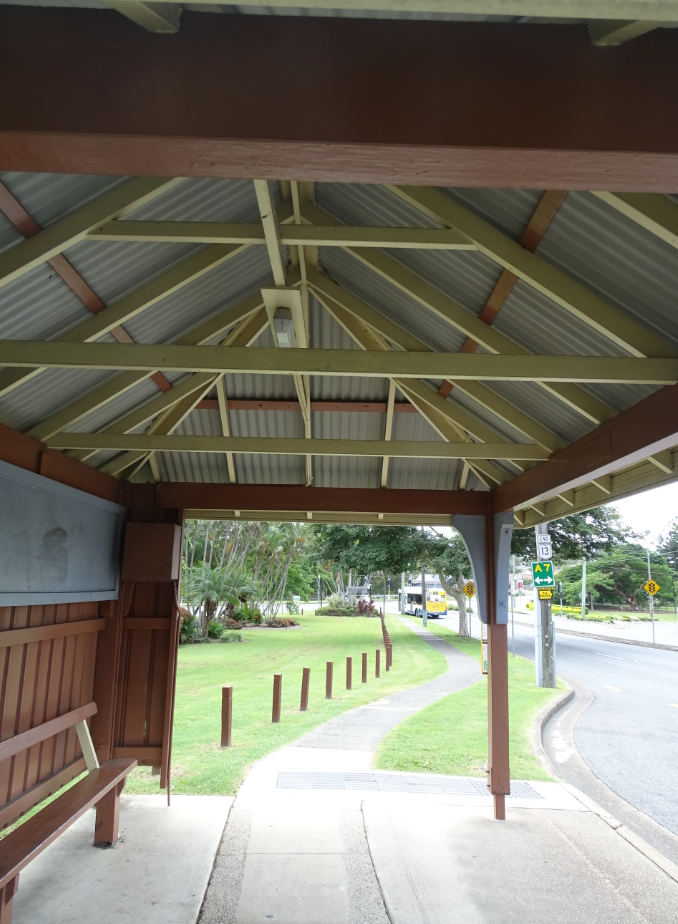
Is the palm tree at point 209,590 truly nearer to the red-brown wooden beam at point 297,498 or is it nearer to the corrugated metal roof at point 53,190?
the red-brown wooden beam at point 297,498

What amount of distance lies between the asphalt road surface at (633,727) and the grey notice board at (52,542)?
248 inches

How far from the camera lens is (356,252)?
4.74 metres

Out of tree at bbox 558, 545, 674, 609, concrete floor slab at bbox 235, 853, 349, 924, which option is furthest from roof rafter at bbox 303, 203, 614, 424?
tree at bbox 558, 545, 674, 609

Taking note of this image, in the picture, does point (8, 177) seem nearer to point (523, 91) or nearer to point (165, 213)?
point (165, 213)

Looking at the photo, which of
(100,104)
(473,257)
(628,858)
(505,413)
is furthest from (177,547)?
(100,104)

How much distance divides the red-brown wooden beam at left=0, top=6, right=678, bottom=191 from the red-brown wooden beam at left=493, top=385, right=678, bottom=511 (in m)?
2.21

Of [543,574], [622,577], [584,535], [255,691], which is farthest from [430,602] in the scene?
[543,574]

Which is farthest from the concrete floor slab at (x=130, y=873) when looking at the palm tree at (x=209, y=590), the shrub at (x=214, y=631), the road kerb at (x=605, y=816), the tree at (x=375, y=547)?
the shrub at (x=214, y=631)

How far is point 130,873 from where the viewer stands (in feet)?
16.2

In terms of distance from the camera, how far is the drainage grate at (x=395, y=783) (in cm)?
722

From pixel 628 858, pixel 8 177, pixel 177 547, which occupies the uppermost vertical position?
pixel 8 177

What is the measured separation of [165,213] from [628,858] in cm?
624

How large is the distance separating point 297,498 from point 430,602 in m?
36.5

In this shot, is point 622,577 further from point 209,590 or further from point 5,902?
point 5,902
